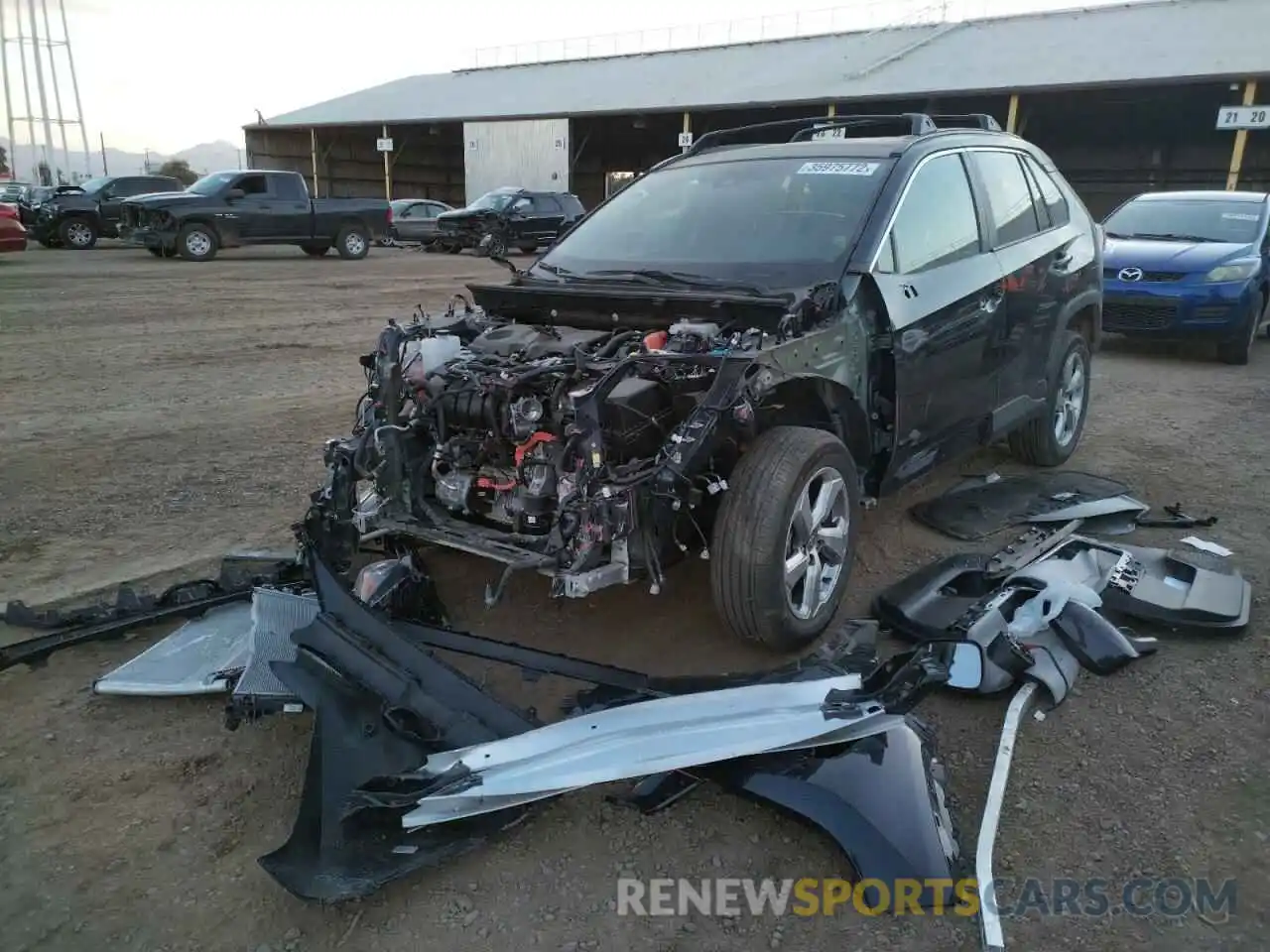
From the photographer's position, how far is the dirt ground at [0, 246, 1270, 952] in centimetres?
229

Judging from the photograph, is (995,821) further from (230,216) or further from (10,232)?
(230,216)

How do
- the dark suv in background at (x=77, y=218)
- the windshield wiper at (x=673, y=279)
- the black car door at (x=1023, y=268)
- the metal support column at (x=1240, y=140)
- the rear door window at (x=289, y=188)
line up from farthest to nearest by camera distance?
the metal support column at (x=1240, y=140) < the dark suv in background at (x=77, y=218) < the rear door window at (x=289, y=188) < the black car door at (x=1023, y=268) < the windshield wiper at (x=673, y=279)

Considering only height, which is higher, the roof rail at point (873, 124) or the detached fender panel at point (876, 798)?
the roof rail at point (873, 124)

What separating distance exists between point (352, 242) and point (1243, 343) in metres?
17.1

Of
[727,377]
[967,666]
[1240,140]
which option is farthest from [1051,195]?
[1240,140]

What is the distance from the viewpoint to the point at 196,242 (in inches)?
719

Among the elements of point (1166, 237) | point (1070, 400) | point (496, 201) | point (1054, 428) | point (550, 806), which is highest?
point (496, 201)

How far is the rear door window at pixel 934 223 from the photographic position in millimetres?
4039

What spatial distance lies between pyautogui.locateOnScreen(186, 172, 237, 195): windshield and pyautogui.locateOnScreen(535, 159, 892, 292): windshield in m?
16.0

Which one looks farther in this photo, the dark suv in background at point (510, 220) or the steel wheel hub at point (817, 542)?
the dark suv in background at point (510, 220)

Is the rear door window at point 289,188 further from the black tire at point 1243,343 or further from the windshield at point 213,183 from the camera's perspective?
the black tire at point 1243,343

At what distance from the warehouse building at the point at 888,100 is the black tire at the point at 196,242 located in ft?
47.4

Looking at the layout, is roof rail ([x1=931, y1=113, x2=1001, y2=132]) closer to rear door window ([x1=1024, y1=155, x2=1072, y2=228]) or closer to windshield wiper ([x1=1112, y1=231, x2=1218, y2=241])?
rear door window ([x1=1024, y1=155, x2=1072, y2=228])

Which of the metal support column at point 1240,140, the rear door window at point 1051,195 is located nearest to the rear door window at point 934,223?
the rear door window at point 1051,195
